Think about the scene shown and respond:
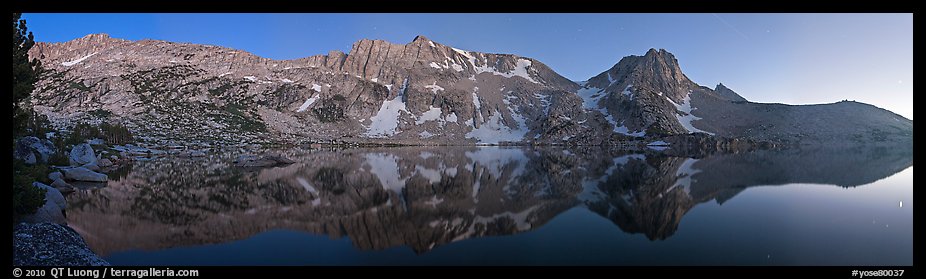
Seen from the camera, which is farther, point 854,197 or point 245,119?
point 245,119

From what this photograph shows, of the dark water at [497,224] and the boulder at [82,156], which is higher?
the boulder at [82,156]

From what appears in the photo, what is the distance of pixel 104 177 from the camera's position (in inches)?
1288

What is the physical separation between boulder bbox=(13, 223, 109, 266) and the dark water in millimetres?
2467

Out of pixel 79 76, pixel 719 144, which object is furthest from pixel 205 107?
pixel 719 144

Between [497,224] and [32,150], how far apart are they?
42.5 meters

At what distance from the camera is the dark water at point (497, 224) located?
13.0 m

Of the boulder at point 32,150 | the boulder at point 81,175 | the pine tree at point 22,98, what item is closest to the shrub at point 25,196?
the pine tree at point 22,98

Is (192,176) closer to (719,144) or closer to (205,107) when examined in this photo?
(719,144)

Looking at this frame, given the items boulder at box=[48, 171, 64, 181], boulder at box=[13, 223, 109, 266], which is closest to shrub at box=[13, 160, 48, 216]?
boulder at box=[13, 223, 109, 266]

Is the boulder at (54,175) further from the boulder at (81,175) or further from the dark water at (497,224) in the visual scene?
the dark water at (497,224)

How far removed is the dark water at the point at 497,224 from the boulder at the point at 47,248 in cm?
247

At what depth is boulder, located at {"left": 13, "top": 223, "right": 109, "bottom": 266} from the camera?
8.77 meters
